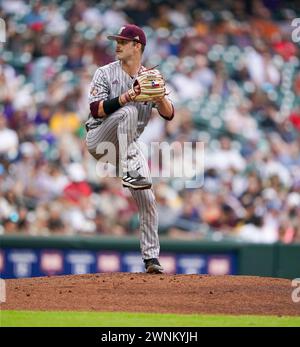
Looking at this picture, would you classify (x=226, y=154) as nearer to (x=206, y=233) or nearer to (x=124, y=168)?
(x=206, y=233)

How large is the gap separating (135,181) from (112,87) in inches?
34.0

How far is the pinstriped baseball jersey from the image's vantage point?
812cm

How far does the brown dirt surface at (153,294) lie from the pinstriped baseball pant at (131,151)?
1.10 ft

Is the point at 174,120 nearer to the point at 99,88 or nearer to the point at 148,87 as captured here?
the point at 99,88

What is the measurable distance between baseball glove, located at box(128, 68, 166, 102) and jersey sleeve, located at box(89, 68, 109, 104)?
1.20ft

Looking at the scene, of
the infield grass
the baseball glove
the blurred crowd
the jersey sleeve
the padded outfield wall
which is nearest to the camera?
the infield grass

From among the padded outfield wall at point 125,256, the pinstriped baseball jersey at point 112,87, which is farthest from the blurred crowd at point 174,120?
the pinstriped baseball jersey at point 112,87

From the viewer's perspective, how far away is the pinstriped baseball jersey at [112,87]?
26.7 feet

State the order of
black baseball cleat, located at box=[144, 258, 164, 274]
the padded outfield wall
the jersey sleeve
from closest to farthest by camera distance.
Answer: the jersey sleeve → black baseball cleat, located at box=[144, 258, 164, 274] → the padded outfield wall

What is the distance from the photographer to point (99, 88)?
26.6 ft

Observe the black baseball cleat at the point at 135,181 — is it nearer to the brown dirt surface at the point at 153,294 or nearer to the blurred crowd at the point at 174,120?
the brown dirt surface at the point at 153,294

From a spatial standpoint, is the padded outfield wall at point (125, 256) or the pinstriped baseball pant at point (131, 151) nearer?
the pinstriped baseball pant at point (131, 151)

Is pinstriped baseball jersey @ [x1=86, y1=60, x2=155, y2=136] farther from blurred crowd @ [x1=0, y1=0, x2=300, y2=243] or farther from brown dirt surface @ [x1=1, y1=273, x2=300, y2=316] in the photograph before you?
blurred crowd @ [x1=0, y1=0, x2=300, y2=243]

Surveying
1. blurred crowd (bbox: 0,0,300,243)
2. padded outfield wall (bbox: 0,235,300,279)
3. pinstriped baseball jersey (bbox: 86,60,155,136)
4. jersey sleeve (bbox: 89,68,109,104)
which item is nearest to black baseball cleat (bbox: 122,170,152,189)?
pinstriped baseball jersey (bbox: 86,60,155,136)
